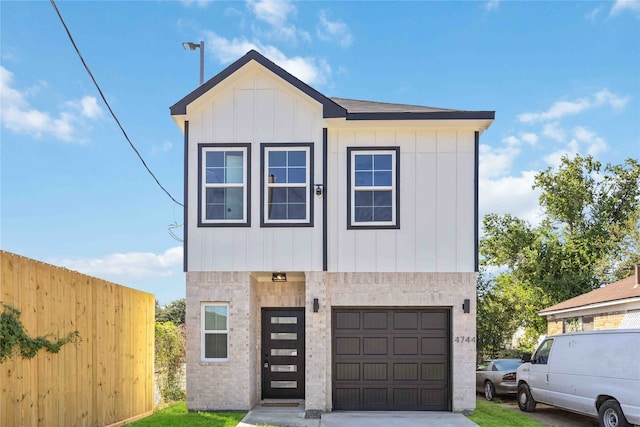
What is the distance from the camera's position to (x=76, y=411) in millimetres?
8406

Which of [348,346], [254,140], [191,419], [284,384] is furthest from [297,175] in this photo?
[191,419]

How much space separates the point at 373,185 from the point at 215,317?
4.30 metres

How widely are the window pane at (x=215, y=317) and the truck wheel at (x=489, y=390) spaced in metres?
7.86

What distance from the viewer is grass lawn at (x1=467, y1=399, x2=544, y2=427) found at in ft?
36.8

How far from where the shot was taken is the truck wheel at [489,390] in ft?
51.4

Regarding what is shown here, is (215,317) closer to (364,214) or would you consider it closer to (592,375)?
(364,214)

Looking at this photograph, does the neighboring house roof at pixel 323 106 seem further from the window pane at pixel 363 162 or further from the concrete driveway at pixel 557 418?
the concrete driveway at pixel 557 418

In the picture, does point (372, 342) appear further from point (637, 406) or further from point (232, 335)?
point (637, 406)

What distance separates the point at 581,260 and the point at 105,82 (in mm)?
27018

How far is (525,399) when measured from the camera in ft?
44.7

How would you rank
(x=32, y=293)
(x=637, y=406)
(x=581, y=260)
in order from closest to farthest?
Answer: 1. (x=32, y=293)
2. (x=637, y=406)
3. (x=581, y=260)

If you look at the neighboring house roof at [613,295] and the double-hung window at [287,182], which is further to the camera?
the neighboring house roof at [613,295]

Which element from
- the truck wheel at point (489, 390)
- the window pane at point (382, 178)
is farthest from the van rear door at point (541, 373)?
the window pane at point (382, 178)

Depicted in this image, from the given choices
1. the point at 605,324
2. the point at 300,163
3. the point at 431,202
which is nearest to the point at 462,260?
the point at 431,202
